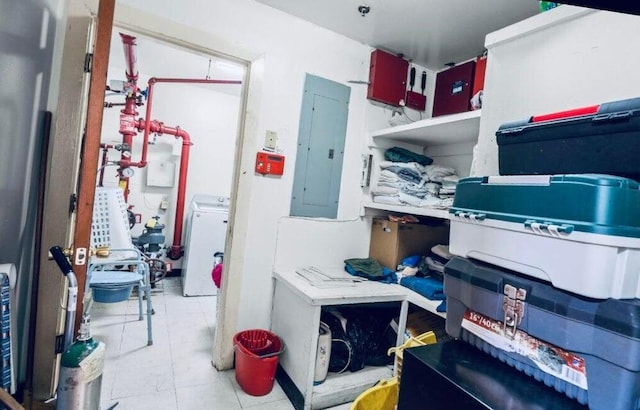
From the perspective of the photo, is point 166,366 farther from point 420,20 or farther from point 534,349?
point 420,20

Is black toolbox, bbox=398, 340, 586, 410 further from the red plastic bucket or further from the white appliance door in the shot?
the white appliance door

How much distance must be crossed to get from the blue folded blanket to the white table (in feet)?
0.13

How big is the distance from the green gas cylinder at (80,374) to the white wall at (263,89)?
0.89m

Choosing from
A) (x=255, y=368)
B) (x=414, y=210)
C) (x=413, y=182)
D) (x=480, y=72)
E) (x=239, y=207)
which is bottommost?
(x=255, y=368)

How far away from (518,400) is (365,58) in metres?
2.26

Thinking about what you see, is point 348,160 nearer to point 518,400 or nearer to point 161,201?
point 518,400

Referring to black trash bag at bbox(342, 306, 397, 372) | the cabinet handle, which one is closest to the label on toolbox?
the cabinet handle

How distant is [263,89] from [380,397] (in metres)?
1.83

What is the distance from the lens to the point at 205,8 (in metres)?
1.81

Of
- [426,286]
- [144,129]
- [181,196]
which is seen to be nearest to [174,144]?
[144,129]

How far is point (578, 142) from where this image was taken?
0.84 meters

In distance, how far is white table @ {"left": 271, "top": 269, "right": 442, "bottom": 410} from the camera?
1679mm

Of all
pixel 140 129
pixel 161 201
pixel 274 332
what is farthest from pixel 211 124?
pixel 274 332

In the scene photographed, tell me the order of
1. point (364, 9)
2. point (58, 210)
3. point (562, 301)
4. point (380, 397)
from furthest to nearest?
1. point (364, 9)
2. point (58, 210)
3. point (380, 397)
4. point (562, 301)
